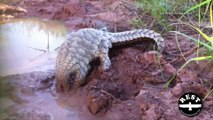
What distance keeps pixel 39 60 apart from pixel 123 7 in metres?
0.65

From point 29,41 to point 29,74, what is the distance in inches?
10.5

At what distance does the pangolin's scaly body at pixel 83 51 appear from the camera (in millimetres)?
1645

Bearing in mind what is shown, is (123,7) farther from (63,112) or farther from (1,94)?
(1,94)

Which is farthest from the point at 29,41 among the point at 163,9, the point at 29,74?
the point at 163,9

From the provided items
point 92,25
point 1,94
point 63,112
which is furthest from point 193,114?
point 92,25

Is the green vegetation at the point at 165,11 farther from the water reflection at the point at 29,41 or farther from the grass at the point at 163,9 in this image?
the water reflection at the point at 29,41

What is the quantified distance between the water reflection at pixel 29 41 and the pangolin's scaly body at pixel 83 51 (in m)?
0.13

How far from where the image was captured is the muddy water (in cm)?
128

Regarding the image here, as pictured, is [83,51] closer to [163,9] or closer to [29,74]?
[29,74]

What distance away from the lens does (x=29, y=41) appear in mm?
1905

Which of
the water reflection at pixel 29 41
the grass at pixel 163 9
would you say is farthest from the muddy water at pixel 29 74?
the grass at pixel 163 9

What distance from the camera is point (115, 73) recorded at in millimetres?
1651

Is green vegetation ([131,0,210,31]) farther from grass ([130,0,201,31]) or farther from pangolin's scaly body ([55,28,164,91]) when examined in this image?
pangolin's scaly body ([55,28,164,91])

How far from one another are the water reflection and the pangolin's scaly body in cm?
13
